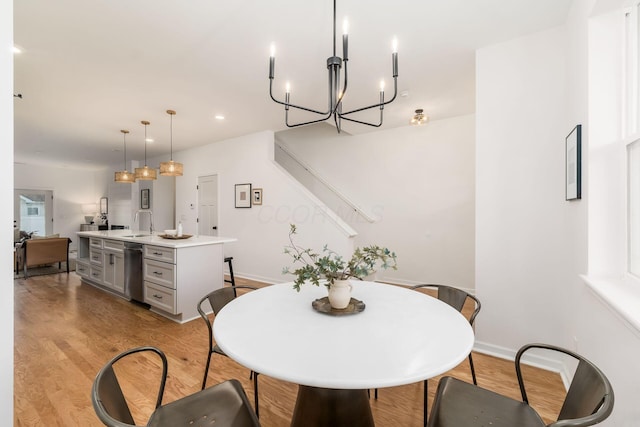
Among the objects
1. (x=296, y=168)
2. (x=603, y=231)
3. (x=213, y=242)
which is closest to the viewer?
(x=603, y=231)

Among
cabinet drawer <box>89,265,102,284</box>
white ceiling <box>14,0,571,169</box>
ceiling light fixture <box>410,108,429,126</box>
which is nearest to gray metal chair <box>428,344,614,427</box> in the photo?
white ceiling <box>14,0,571,169</box>

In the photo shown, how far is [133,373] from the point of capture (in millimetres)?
2135

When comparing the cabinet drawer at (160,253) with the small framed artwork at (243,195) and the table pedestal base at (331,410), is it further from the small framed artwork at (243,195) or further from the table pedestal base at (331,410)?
the table pedestal base at (331,410)

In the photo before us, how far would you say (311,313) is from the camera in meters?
1.40

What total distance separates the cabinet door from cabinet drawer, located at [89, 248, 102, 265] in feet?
0.63

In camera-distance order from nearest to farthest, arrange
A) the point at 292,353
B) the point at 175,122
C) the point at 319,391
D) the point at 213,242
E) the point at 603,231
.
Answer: the point at 292,353 < the point at 319,391 < the point at 603,231 < the point at 213,242 < the point at 175,122

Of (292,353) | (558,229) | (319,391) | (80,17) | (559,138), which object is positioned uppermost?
(80,17)

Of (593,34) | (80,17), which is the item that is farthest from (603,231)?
(80,17)

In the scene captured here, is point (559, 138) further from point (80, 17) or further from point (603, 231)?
point (80, 17)

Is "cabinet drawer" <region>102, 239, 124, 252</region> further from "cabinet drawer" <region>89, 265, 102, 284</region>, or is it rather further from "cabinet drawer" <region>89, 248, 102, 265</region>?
"cabinet drawer" <region>89, 265, 102, 284</region>

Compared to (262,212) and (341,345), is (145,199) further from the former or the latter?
(341,345)

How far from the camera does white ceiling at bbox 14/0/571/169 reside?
198cm

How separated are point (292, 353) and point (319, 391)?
0.47 meters

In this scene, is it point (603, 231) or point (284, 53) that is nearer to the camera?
point (603, 231)
